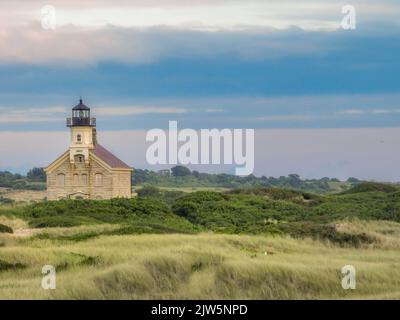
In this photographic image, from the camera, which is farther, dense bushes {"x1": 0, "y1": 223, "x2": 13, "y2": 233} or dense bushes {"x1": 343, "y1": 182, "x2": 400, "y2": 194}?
dense bushes {"x1": 343, "y1": 182, "x2": 400, "y2": 194}

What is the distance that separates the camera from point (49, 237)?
111 ft

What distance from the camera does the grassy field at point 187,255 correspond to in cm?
2339

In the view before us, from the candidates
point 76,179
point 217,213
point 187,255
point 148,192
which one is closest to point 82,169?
point 76,179

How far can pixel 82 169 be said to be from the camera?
Answer: 56.5m

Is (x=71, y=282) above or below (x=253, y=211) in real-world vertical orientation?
below

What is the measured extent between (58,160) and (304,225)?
22.5 m

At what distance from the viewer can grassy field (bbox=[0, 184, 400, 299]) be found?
23391 mm

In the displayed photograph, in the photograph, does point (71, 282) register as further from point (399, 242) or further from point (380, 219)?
point (380, 219)

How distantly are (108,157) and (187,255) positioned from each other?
3223 centimetres

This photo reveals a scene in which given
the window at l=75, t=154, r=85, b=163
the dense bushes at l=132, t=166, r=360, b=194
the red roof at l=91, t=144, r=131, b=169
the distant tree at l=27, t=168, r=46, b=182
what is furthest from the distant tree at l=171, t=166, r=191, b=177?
the window at l=75, t=154, r=85, b=163

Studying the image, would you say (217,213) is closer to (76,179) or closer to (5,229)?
(76,179)

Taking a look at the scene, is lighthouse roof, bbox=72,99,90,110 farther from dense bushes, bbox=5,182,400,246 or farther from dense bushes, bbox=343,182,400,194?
dense bushes, bbox=343,182,400,194

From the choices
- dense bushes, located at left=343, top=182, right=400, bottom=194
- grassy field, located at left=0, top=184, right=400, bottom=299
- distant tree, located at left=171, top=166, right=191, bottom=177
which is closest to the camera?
grassy field, located at left=0, top=184, right=400, bottom=299
